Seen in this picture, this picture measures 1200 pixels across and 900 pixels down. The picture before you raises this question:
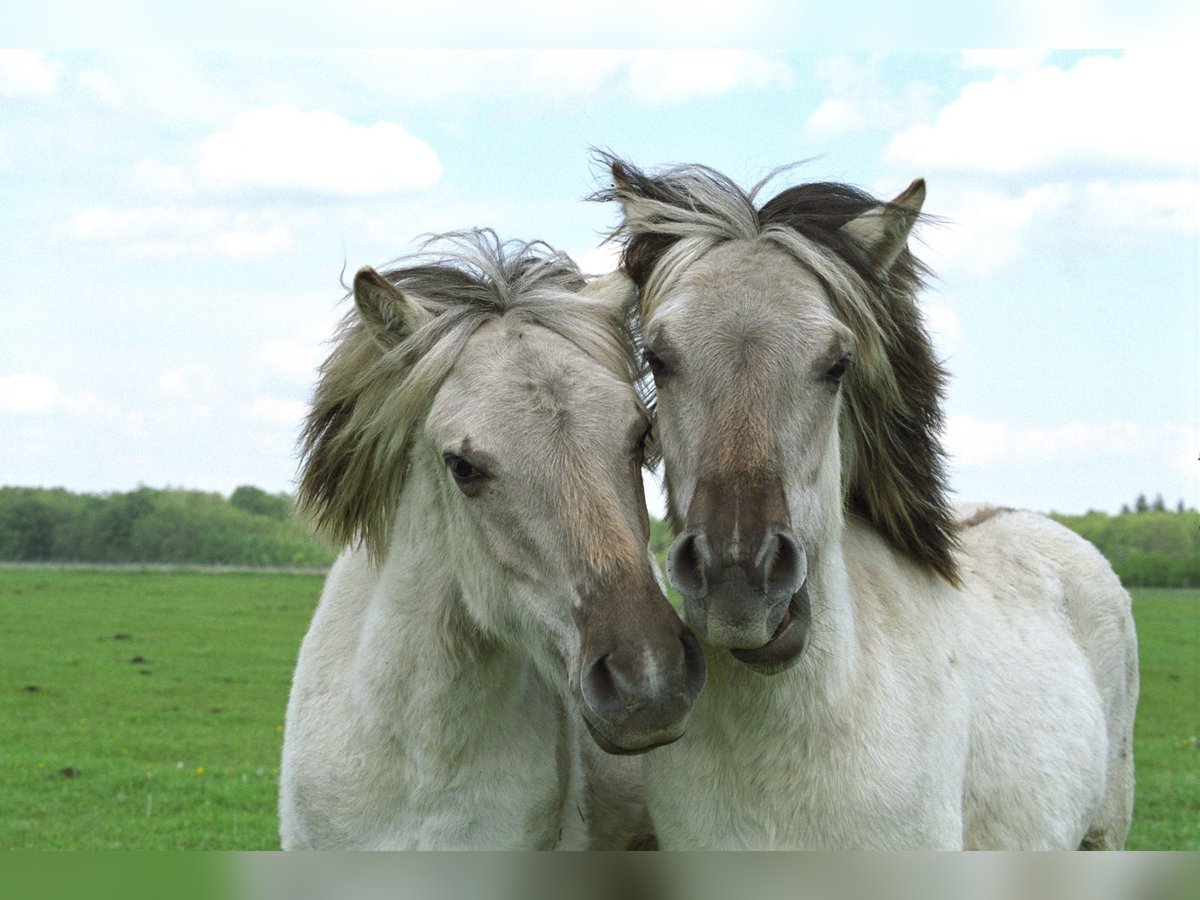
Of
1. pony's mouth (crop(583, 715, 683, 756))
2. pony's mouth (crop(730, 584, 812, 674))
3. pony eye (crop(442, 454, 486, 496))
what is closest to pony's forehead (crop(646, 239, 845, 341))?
pony eye (crop(442, 454, 486, 496))

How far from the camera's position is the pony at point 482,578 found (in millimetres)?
3039

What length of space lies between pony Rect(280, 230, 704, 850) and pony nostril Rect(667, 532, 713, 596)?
8 centimetres

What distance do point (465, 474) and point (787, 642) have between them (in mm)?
1086

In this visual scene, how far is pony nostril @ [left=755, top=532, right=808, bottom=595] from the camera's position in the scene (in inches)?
116

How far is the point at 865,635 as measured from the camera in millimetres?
3762

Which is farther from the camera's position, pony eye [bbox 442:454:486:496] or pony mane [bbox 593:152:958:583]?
pony mane [bbox 593:152:958:583]

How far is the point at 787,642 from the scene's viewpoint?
10.2 ft

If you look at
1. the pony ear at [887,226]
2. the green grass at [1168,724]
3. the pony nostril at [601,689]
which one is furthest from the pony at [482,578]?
the green grass at [1168,724]

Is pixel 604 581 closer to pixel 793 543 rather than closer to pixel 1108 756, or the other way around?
pixel 793 543

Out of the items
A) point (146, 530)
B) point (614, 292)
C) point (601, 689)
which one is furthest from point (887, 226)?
point (146, 530)

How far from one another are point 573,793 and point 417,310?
1.79m

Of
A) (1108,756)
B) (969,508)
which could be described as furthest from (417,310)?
(1108,756)

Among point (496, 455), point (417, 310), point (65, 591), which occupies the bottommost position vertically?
point (65, 591)

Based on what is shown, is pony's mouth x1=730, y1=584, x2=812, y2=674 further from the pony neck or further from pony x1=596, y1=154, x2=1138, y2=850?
the pony neck
